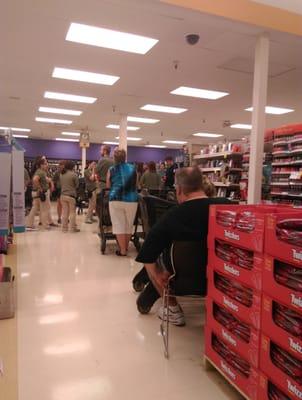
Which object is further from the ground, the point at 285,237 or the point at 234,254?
the point at 285,237

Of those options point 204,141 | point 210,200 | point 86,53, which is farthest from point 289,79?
point 204,141

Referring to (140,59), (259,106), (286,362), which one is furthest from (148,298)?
(140,59)

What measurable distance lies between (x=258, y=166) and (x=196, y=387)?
276 centimetres

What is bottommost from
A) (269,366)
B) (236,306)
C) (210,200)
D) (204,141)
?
(269,366)

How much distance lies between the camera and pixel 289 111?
891 cm

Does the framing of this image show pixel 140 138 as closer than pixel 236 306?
No

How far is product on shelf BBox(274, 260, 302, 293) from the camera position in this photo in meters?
1.50

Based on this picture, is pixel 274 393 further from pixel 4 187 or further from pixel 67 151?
A: pixel 67 151

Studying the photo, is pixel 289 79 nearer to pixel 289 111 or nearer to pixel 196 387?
pixel 289 111

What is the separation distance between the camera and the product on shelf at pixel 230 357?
1854mm

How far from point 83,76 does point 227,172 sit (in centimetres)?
323

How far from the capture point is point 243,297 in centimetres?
187

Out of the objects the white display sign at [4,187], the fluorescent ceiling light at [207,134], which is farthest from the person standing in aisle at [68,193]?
the fluorescent ceiling light at [207,134]

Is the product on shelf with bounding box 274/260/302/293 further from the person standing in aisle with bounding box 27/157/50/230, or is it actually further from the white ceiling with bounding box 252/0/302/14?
the person standing in aisle with bounding box 27/157/50/230
